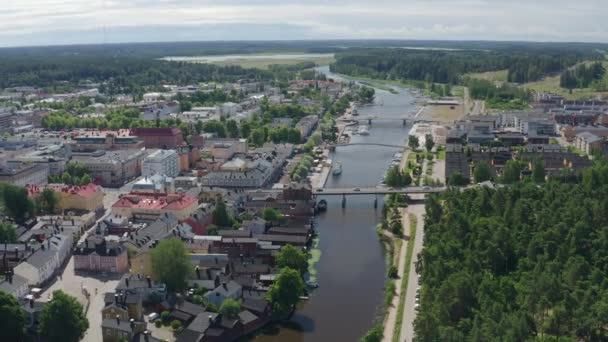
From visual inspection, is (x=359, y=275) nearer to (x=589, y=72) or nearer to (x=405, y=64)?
(x=589, y=72)

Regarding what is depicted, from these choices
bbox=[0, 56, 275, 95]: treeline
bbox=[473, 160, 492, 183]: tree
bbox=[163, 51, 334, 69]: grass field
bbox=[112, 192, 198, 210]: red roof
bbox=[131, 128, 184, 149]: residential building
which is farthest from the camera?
bbox=[163, 51, 334, 69]: grass field

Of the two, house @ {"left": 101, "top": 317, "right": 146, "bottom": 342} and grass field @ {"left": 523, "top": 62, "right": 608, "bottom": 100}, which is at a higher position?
grass field @ {"left": 523, "top": 62, "right": 608, "bottom": 100}

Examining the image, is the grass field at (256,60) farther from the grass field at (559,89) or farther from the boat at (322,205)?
the boat at (322,205)

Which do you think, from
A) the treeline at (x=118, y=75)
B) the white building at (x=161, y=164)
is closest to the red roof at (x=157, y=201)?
the white building at (x=161, y=164)

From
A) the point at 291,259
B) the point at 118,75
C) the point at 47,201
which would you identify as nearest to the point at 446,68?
the point at 118,75

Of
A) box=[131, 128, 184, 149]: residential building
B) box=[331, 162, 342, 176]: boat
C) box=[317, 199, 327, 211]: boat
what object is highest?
box=[131, 128, 184, 149]: residential building

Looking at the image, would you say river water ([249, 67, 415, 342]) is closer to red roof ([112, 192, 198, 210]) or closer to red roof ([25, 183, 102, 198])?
red roof ([112, 192, 198, 210])

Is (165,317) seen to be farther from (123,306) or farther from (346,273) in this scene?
(346,273)


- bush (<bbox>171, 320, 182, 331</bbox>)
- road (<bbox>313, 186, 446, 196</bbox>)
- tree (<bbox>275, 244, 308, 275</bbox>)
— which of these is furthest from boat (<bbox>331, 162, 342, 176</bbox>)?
bush (<bbox>171, 320, 182, 331</bbox>)
